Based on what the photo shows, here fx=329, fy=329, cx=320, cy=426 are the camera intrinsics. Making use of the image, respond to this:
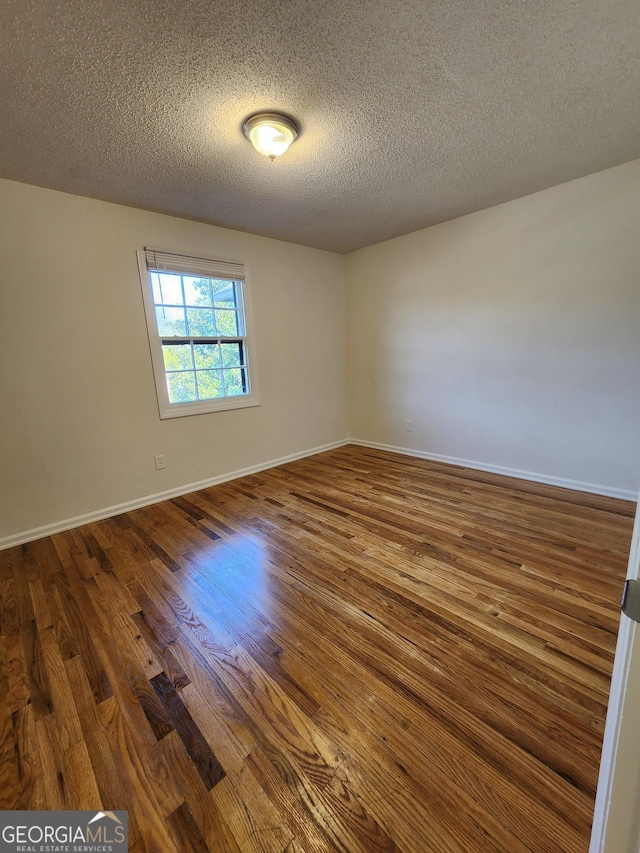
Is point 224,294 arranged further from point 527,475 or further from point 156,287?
point 527,475

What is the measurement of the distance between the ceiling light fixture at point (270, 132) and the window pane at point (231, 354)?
5.93 ft

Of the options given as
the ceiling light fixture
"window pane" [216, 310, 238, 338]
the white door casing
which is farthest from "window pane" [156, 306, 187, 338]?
the white door casing

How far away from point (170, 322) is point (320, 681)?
293 cm

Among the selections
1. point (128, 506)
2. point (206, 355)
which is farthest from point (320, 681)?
point (206, 355)

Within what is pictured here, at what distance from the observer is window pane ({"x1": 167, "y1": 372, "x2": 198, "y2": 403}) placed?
3.08 m

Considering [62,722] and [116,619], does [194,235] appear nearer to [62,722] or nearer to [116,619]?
[116,619]

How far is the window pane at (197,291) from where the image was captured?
122 inches

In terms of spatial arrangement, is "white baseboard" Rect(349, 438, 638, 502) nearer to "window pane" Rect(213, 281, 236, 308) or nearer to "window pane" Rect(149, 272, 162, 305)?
"window pane" Rect(213, 281, 236, 308)

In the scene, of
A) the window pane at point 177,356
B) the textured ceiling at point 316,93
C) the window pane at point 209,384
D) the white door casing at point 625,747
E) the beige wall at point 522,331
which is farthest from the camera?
the window pane at point 209,384

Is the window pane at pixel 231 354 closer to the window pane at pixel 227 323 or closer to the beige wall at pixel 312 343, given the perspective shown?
the window pane at pixel 227 323

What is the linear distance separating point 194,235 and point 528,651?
377cm

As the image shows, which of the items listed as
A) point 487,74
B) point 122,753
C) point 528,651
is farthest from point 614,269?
point 122,753

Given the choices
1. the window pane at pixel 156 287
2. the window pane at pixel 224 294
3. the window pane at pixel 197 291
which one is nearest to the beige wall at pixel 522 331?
the window pane at pixel 224 294

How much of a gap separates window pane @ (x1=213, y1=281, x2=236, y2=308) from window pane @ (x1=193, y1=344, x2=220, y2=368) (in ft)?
1.41
